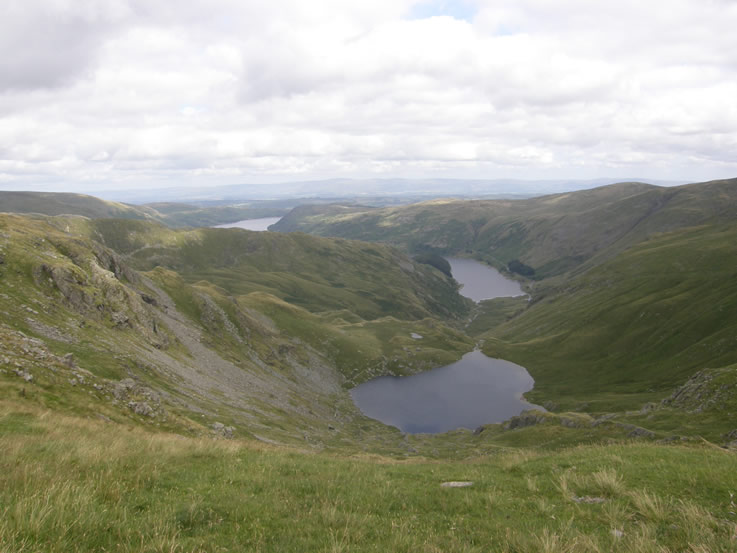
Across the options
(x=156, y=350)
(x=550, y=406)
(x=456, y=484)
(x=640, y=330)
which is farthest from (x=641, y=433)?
(x=640, y=330)

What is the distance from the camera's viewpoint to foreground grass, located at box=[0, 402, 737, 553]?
8453 millimetres

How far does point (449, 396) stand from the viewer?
14150 cm

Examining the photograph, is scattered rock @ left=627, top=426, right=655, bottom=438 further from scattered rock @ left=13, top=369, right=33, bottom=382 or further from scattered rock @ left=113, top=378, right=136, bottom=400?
scattered rock @ left=13, top=369, right=33, bottom=382

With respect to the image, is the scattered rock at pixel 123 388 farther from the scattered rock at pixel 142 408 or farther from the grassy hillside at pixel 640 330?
the grassy hillside at pixel 640 330

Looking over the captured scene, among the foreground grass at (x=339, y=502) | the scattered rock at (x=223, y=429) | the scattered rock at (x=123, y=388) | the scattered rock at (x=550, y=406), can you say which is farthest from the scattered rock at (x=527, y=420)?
the scattered rock at (x=123, y=388)

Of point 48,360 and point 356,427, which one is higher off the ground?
point 48,360

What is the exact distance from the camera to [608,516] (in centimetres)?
1105

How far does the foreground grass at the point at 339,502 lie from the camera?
8.45 m

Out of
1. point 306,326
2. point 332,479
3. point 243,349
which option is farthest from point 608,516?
point 306,326

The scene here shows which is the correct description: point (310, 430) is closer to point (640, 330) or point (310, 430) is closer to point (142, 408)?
point (142, 408)

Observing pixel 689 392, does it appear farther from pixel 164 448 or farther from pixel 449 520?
pixel 164 448

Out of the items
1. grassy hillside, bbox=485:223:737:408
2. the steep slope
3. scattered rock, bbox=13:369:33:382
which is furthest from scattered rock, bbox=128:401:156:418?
grassy hillside, bbox=485:223:737:408

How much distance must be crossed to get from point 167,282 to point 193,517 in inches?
4650

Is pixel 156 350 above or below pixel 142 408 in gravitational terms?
below
